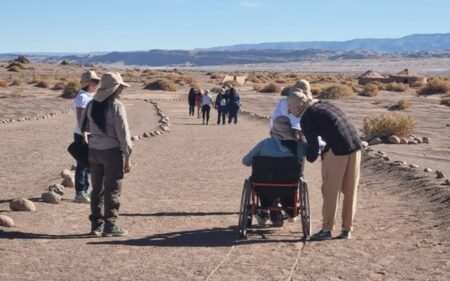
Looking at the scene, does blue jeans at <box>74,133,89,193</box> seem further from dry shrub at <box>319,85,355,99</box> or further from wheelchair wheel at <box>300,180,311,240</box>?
dry shrub at <box>319,85,355,99</box>

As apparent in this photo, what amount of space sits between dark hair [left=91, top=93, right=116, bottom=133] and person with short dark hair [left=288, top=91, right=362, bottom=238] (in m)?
1.98

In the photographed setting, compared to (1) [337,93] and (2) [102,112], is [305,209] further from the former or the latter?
(1) [337,93]

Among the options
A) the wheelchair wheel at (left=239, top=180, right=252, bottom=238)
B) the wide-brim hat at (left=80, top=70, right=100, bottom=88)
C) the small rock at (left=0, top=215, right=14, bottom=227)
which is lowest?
the small rock at (left=0, top=215, right=14, bottom=227)

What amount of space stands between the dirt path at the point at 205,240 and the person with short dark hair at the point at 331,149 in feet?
1.15

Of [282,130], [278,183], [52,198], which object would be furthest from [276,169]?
[52,198]

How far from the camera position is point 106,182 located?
8492 millimetres

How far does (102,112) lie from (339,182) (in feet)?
8.98

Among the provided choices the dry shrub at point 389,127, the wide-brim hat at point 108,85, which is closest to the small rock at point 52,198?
the wide-brim hat at point 108,85

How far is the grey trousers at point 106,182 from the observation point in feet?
27.6

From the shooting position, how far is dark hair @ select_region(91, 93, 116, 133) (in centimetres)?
827

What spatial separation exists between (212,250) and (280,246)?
2.46 ft

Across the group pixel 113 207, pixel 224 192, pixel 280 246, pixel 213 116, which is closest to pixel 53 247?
pixel 113 207

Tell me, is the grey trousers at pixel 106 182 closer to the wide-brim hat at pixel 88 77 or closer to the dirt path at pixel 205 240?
the dirt path at pixel 205 240

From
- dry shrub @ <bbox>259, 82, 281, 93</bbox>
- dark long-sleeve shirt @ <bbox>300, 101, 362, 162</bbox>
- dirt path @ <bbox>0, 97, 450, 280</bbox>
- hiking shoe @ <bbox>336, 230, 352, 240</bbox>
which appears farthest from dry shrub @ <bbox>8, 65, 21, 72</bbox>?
dark long-sleeve shirt @ <bbox>300, 101, 362, 162</bbox>
